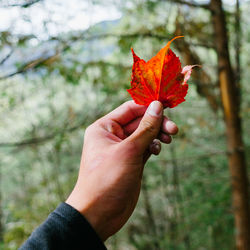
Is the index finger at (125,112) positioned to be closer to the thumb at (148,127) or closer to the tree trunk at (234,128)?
the thumb at (148,127)

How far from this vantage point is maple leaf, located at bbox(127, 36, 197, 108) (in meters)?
0.86

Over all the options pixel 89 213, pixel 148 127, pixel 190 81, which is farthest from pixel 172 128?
pixel 190 81

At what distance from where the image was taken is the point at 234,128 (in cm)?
251

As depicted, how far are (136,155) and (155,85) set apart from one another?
1.05ft

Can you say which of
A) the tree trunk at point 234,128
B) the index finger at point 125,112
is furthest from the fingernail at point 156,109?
the tree trunk at point 234,128

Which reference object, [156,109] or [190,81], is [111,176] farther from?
[190,81]

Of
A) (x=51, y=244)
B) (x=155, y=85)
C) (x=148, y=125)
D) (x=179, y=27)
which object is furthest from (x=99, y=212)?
(x=179, y=27)

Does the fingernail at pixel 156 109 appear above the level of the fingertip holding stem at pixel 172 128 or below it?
above

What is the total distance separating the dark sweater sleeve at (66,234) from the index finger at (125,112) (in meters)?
0.59

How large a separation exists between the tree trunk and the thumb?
184cm

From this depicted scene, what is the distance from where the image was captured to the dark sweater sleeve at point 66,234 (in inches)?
33.0

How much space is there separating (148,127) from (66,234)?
1.83 feet

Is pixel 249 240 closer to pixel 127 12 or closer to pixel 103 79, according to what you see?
pixel 103 79

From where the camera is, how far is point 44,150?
5.36 m
